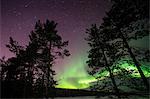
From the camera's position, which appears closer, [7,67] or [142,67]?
[142,67]

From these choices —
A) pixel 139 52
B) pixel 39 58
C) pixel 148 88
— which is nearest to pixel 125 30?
pixel 139 52

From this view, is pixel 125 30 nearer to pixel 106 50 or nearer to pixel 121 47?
pixel 121 47

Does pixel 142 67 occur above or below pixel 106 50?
below

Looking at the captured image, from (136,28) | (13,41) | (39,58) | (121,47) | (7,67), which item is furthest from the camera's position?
(7,67)

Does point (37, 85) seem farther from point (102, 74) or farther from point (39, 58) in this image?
point (102, 74)

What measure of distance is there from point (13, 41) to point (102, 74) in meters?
18.7

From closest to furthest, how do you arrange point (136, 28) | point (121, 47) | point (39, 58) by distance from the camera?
point (136, 28), point (121, 47), point (39, 58)

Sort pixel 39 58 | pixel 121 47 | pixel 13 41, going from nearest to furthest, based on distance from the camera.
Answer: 1. pixel 121 47
2. pixel 39 58
3. pixel 13 41

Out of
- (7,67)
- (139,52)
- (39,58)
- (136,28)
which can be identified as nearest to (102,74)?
(139,52)

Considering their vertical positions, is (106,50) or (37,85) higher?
(106,50)

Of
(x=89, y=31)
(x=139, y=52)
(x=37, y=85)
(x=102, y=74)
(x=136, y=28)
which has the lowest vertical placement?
(x=37, y=85)

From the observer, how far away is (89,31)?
21.6m

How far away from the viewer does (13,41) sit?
2831 cm

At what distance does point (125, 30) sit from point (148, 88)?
6.32m
